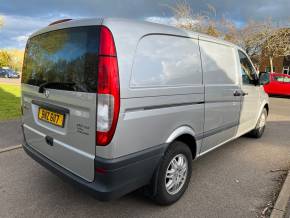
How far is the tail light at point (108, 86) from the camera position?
223 centimetres

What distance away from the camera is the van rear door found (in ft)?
7.73

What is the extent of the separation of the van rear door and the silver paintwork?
0.01m

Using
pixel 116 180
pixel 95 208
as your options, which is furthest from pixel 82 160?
pixel 95 208

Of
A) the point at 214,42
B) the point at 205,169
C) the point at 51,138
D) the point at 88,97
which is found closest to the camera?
the point at 88,97

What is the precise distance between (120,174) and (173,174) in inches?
35.2

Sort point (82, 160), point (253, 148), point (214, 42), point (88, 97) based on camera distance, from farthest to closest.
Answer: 1. point (253, 148)
2. point (214, 42)
3. point (82, 160)
4. point (88, 97)

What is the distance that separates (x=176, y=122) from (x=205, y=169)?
5.32 feet

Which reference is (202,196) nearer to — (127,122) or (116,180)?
(116,180)

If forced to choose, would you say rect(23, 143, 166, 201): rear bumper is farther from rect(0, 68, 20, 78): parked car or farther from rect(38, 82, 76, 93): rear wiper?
rect(0, 68, 20, 78): parked car

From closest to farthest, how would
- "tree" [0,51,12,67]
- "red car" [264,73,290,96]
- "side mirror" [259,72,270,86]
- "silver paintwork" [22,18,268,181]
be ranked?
"silver paintwork" [22,18,268,181], "side mirror" [259,72,270,86], "red car" [264,73,290,96], "tree" [0,51,12,67]

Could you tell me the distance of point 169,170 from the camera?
9.89 ft

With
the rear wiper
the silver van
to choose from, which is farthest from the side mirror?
the rear wiper

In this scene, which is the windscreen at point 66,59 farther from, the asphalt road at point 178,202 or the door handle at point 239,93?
the door handle at point 239,93

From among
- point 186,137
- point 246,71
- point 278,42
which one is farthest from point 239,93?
point 278,42
